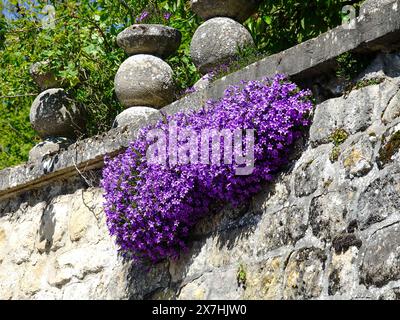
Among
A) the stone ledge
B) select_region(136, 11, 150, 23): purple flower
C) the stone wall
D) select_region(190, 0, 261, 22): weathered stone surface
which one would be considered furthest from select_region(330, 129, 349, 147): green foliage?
select_region(136, 11, 150, 23): purple flower

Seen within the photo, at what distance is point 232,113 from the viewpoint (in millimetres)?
4164

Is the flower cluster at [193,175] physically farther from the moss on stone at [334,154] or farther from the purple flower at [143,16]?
the purple flower at [143,16]

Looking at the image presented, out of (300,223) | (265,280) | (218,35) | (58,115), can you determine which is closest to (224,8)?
(218,35)

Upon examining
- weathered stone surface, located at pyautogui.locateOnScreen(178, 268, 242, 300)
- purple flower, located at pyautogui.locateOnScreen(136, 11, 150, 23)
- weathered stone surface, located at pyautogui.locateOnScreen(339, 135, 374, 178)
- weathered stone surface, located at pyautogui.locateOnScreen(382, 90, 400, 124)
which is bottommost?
weathered stone surface, located at pyautogui.locateOnScreen(178, 268, 242, 300)

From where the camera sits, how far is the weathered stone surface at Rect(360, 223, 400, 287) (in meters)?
3.40

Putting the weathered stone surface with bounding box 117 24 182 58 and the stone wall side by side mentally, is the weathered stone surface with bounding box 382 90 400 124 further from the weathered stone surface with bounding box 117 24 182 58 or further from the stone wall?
the weathered stone surface with bounding box 117 24 182 58

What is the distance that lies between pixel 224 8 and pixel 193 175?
117cm

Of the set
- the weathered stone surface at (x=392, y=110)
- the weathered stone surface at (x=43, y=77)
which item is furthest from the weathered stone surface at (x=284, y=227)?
the weathered stone surface at (x=43, y=77)

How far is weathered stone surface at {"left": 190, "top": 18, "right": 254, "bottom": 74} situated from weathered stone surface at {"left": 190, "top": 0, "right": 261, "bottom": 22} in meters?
0.11

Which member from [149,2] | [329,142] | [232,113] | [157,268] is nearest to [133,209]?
[157,268]

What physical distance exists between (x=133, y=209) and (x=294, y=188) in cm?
90

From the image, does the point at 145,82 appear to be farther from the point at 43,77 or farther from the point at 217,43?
the point at 43,77

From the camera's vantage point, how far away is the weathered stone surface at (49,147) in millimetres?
5605

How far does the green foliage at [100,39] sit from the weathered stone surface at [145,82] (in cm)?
30
